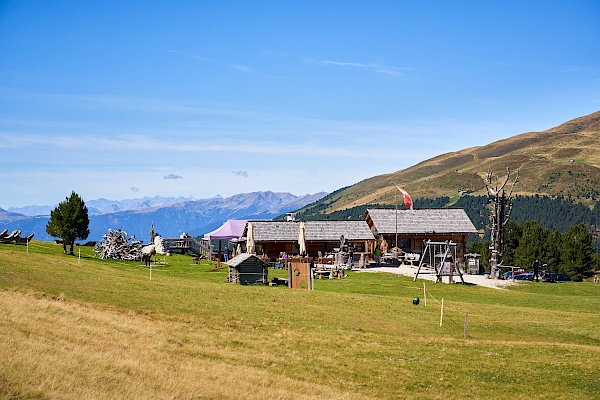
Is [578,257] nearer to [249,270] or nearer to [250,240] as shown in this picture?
[250,240]

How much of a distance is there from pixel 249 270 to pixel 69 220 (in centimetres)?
2179

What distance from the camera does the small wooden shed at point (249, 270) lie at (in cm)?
4819

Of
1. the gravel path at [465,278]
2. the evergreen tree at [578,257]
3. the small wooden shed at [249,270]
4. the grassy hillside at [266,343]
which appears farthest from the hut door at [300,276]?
the evergreen tree at [578,257]

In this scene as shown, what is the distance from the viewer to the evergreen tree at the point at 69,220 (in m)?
60.0

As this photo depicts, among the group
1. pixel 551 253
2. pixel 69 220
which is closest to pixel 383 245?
pixel 551 253

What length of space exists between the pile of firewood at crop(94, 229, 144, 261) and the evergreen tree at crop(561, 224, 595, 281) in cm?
5592

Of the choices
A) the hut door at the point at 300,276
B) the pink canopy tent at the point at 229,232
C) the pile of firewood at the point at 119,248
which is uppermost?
the pink canopy tent at the point at 229,232

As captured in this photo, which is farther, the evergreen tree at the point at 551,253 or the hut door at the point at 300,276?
the evergreen tree at the point at 551,253

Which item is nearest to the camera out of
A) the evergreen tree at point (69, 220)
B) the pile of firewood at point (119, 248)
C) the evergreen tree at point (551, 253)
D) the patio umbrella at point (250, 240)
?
the evergreen tree at point (69, 220)

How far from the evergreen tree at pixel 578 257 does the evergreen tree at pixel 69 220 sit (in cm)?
6172

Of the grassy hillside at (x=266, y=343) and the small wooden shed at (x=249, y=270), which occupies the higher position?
the small wooden shed at (x=249, y=270)

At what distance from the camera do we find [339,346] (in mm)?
27375

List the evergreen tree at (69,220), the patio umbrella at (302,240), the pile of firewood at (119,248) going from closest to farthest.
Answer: the evergreen tree at (69,220) → the pile of firewood at (119,248) → the patio umbrella at (302,240)

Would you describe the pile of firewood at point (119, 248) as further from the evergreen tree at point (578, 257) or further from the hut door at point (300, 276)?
the evergreen tree at point (578, 257)
